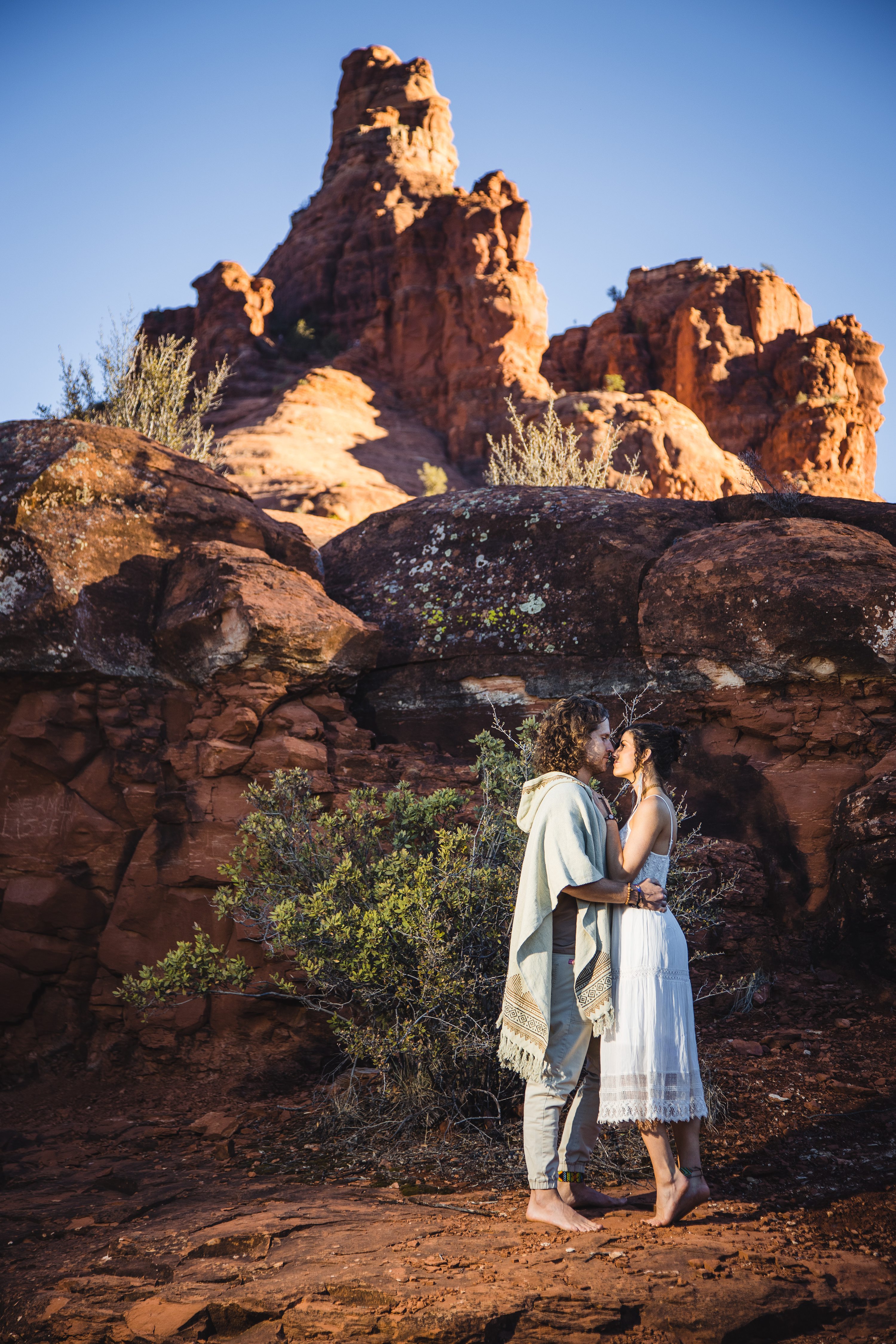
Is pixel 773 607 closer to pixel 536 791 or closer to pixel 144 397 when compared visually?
pixel 536 791

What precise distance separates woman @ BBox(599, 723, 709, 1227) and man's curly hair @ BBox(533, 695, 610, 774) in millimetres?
292

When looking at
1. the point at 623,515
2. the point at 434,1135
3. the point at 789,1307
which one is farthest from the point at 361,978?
the point at 623,515

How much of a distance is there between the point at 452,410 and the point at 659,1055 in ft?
117

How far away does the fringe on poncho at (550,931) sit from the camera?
3.36 m

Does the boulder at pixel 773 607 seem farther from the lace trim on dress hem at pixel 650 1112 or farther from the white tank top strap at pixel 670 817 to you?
the lace trim on dress hem at pixel 650 1112

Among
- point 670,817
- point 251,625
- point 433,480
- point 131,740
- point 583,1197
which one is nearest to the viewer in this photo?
point 583,1197

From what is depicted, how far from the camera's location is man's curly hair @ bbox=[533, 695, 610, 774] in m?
3.59

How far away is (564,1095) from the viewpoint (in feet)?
11.0

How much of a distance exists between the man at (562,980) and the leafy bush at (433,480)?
2539 cm

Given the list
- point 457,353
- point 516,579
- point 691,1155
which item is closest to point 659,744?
point 691,1155

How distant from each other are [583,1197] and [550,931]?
0.99m

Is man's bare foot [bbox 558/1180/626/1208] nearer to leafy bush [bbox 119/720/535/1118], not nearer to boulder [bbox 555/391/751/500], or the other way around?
leafy bush [bbox 119/720/535/1118]

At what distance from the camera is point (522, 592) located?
23.4 feet

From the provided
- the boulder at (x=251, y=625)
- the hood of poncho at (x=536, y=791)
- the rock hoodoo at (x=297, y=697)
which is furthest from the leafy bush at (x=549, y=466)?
the hood of poncho at (x=536, y=791)
